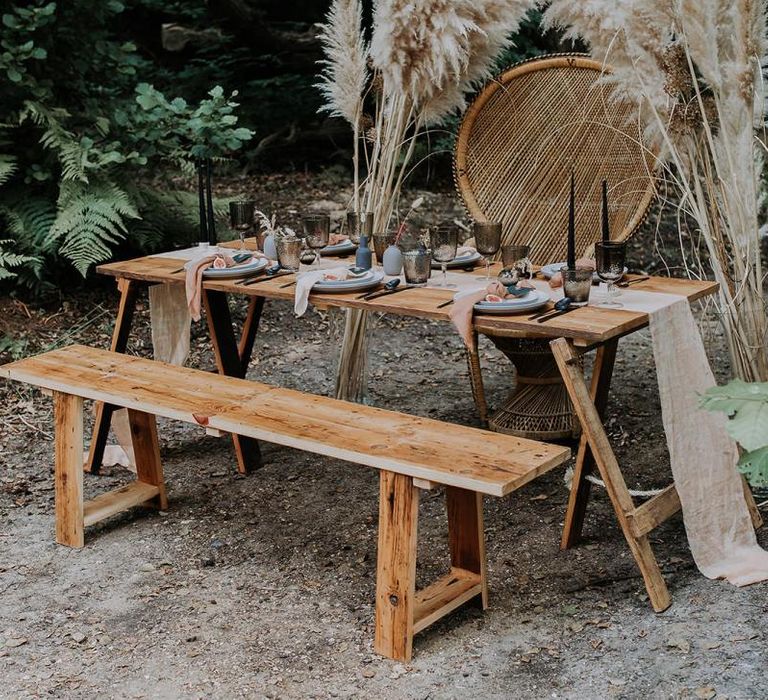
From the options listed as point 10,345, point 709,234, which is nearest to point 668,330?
point 709,234

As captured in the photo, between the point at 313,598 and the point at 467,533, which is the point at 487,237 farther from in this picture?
the point at 313,598

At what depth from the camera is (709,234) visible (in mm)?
3006

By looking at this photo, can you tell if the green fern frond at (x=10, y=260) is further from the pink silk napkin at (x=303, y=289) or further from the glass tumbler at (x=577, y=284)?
the glass tumbler at (x=577, y=284)

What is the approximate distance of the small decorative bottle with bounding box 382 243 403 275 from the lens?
3.23m

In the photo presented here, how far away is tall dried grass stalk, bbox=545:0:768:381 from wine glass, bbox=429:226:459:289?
0.63 m

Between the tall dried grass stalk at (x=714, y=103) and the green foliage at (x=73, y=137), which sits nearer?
the tall dried grass stalk at (x=714, y=103)

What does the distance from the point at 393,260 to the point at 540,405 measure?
2.89 ft

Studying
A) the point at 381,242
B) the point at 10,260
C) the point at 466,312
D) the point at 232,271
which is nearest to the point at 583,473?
the point at 466,312

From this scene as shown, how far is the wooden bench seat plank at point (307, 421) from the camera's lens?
2.36m

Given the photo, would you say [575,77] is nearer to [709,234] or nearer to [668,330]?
[709,234]

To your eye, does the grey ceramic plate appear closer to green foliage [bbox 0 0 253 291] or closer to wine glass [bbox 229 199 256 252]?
wine glass [bbox 229 199 256 252]

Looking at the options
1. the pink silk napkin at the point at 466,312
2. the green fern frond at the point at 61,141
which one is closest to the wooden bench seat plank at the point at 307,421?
the pink silk napkin at the point at 466,312

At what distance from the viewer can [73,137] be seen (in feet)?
15.6

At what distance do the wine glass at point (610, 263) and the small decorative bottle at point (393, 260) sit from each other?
2.10 ft
